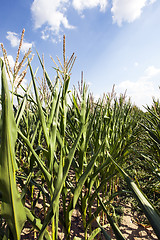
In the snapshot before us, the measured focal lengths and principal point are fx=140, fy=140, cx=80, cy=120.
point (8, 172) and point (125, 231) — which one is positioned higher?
point (8, 172)

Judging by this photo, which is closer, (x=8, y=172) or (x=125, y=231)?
(x=8, y=172)

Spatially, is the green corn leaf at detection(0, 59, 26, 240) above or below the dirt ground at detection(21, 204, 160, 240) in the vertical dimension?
above

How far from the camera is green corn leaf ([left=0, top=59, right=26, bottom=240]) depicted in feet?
0.86

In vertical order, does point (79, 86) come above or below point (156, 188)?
above

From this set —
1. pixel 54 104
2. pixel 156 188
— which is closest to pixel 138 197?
pixel 54 104

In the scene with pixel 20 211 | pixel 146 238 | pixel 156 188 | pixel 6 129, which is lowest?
pixel 146 238

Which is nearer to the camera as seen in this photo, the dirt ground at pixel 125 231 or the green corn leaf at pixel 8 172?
the green corn leaf at pixel 8 172

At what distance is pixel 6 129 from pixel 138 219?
137 centimetres

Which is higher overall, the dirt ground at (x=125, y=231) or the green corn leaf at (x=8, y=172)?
the green corn leaf at (x=8, y=172)

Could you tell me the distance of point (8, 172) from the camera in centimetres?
29

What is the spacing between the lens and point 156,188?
1320 millimetres

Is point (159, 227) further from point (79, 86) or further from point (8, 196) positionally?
point (79, 86)

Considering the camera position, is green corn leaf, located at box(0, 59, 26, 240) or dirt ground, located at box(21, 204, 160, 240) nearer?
green corn leaf, located at box(0, 59, 26, 240)

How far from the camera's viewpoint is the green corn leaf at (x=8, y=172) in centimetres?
26
